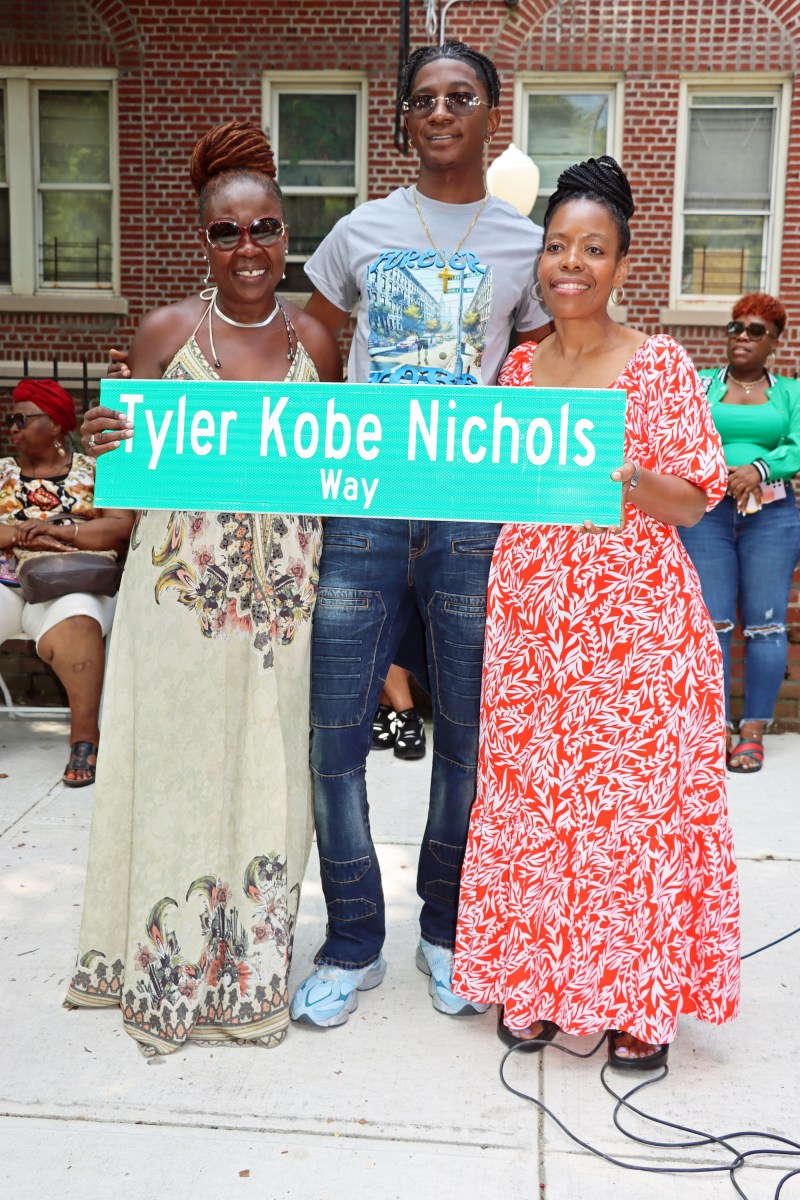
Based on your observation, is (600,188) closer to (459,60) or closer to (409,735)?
(459,60)

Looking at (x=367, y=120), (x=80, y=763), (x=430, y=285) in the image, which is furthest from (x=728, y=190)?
(x=430, y=285)

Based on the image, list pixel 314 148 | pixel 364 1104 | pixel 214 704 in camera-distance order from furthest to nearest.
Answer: pixel 314 148, pixel 214 704, pixel 364 1104

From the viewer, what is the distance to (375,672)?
9.22ft

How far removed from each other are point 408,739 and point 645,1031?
2703mm

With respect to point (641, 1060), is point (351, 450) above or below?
above

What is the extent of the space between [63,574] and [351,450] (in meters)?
2.77

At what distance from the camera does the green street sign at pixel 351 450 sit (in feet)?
7.96

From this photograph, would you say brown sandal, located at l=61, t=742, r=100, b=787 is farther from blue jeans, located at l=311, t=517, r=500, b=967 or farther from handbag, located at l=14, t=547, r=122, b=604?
blue jeans, located at l=311, t=517, r=500, b=967

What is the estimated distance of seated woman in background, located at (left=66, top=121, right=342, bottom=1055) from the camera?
2.64 m

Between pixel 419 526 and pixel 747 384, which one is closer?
pixel 419 526

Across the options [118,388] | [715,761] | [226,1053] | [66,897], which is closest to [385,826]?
[66,897]

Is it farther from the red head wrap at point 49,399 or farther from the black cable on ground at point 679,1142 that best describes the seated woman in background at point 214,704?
the red head wrap at point 49,399

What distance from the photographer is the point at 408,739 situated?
526 cm

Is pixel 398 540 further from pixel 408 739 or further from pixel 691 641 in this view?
pixel 408 739
